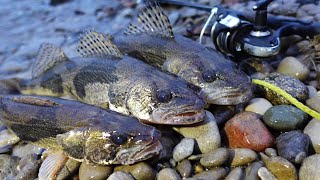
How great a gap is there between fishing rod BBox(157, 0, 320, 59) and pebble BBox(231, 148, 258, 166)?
1.54 m

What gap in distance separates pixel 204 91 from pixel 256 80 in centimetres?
57

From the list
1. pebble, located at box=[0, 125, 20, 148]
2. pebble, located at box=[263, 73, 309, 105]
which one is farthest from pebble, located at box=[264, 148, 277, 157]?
pebble, located at box=[0, 125, 20, 148]

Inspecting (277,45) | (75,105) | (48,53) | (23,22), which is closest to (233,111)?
(277,45)

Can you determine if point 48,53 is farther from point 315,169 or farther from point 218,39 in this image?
point 315,169

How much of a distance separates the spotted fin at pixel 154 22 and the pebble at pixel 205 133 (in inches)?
55.2

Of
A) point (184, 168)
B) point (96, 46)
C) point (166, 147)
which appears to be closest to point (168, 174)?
point (184, 168)

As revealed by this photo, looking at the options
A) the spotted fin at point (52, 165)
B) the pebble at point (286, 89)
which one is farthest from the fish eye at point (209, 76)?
the spotted fin at point (52, 165)

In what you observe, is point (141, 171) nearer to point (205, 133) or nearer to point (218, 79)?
point (205, 133)

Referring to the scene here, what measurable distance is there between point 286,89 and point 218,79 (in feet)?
2.31

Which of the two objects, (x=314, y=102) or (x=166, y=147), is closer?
(x=166, y=147)

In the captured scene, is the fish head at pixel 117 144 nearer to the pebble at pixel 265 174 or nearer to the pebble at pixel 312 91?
the pebble at pixel 265 174

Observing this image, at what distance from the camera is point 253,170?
3334mm

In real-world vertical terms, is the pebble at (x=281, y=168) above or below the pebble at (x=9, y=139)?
above

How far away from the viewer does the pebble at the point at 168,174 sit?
3336mm
